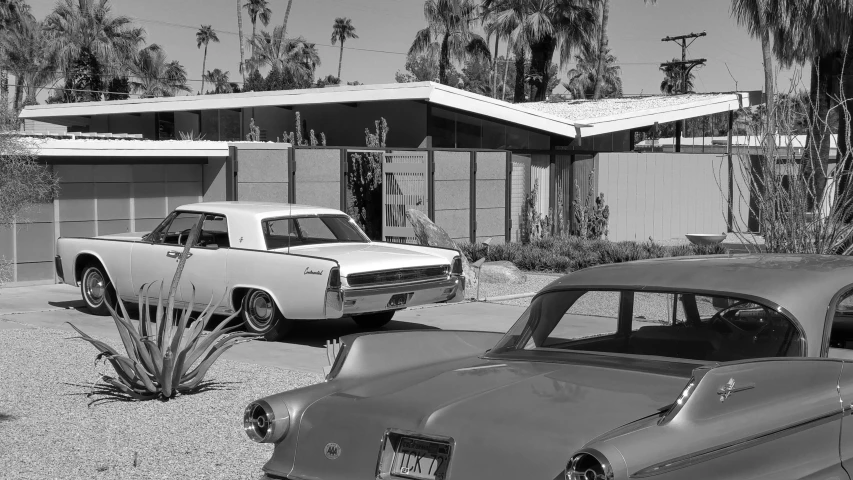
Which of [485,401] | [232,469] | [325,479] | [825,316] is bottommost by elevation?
[232,469]

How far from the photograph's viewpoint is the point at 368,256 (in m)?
10.5

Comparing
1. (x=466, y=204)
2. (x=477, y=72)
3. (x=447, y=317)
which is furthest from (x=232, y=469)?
(x=477, y=72)

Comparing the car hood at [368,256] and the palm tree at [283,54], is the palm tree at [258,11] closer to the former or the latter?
the palm tree at [283,54]

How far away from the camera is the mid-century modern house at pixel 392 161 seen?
16375 millimetres

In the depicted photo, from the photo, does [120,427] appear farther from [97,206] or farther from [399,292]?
[97,206]

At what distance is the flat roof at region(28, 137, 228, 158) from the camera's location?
15.2 metres

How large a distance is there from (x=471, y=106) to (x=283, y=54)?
47.1m

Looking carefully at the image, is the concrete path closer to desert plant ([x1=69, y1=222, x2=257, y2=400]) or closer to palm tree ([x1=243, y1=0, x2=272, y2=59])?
desert plant ([x1=69, y1=222, x2=257, y2=400])

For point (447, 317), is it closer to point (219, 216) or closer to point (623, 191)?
point (219, 216)

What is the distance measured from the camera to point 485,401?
12.1ft

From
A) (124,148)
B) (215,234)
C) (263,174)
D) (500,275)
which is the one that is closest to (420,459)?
(215,234)

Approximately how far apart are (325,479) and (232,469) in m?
2.24

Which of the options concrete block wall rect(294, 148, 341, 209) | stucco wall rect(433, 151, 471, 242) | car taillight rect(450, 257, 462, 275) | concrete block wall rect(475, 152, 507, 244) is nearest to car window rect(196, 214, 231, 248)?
car taillight rect(450, 257, 462, 275)

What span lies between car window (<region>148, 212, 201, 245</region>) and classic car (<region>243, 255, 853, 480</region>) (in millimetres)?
7179
